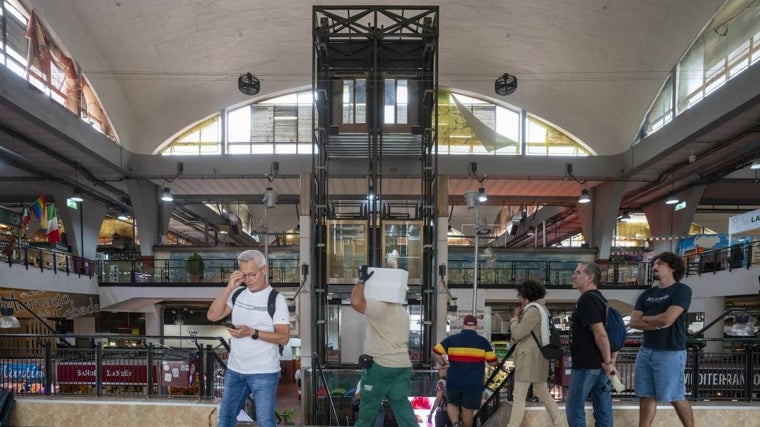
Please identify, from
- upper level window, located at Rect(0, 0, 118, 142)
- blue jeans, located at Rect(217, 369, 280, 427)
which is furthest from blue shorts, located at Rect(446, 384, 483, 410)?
upper level window, located at Rect(0, 0, 118, 142)

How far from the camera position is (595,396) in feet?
14.2

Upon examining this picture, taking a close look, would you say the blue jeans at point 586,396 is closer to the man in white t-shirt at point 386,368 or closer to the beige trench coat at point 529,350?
the beige trench coat at point 529,350

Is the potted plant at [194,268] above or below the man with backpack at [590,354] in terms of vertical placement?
below

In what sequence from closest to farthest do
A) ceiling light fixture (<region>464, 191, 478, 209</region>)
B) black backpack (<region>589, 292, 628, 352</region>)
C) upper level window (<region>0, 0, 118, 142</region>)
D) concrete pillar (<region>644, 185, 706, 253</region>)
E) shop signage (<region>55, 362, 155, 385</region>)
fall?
black backpack (<region>589, 292, 628, 352</region>)
shop signage (<region>55, 362, 155, 385</region>)
ceiling light fixture (<region>464, 191, 478, 209</region>)
upper level window (<region>0, 0, 118, 142</region>)
concrete pillar (<region>644, 185, 706, 253</region>)

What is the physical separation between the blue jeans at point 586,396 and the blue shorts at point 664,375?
0.39 m

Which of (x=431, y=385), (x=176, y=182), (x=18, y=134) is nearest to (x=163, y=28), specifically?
(x=18, y=134)

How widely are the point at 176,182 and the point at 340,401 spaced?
16688mm

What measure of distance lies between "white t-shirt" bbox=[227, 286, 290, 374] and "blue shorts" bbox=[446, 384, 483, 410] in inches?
93.6

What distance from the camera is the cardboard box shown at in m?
3.78

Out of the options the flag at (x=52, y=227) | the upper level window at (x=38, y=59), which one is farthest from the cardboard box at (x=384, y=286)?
the flag at (x=52, y=227)

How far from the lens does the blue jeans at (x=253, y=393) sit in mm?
3611

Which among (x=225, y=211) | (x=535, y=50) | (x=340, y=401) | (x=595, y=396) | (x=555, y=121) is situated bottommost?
(x=340, y=401)

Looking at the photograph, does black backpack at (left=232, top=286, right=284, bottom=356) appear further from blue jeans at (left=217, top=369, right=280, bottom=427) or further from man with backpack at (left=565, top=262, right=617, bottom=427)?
man with backpack at (left=565, top=262, right=617, bottom=427)

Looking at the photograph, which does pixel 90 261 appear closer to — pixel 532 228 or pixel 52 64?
pixel 52 64
